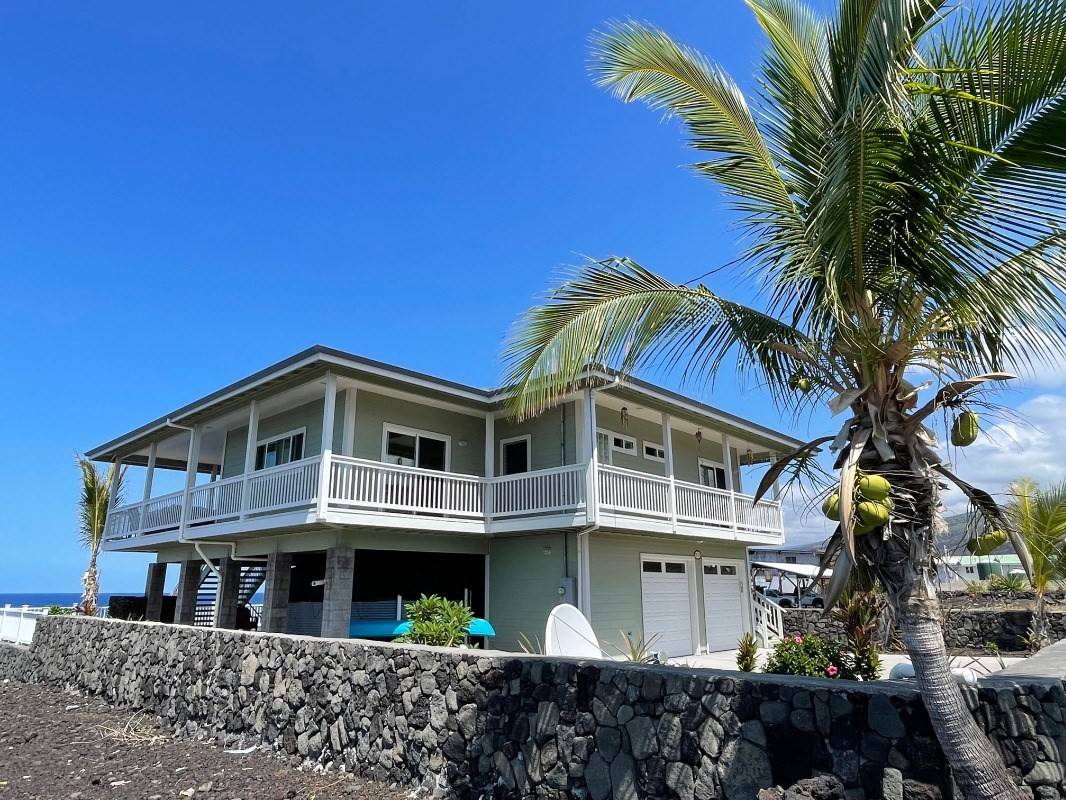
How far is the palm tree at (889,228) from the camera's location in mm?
3266

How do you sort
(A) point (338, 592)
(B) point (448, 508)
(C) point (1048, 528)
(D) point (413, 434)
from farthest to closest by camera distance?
(D) point (413, 434), (B) point (448, 508), (A) point (338, 592), (C) point (1048, 528)

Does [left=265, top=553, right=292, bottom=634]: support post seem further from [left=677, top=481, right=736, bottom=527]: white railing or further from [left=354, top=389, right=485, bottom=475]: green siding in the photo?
[left=677, top=481, right=736, bottom=527]: white railing

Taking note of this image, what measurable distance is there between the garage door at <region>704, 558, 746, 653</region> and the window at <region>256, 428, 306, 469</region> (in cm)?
1085

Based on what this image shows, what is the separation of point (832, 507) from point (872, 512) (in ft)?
0.96

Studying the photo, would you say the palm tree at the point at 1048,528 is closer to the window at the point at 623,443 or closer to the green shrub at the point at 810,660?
the green shrub at the point at 810,660

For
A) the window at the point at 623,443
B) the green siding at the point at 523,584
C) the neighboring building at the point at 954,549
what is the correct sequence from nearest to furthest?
the neighboring building at the point at 954,549, the green siding at the point at 523,584, the window at the point at 623,443

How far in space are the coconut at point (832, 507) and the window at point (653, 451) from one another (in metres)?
13.8

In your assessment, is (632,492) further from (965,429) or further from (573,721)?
(965,429)

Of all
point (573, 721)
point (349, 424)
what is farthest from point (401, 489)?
point (573, 721)

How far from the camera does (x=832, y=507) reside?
356 cm

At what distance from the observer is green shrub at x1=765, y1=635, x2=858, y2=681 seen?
8453 mm

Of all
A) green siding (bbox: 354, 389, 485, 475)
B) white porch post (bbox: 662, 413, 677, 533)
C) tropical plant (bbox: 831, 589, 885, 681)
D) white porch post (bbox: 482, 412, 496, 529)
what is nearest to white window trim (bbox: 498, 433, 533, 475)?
white porch post (bbox: 482, 412, 496, 529)

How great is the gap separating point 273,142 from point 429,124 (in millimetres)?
4393

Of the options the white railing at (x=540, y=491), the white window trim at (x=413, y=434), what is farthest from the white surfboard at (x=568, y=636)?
the white window trim at (x=413, y=434)
